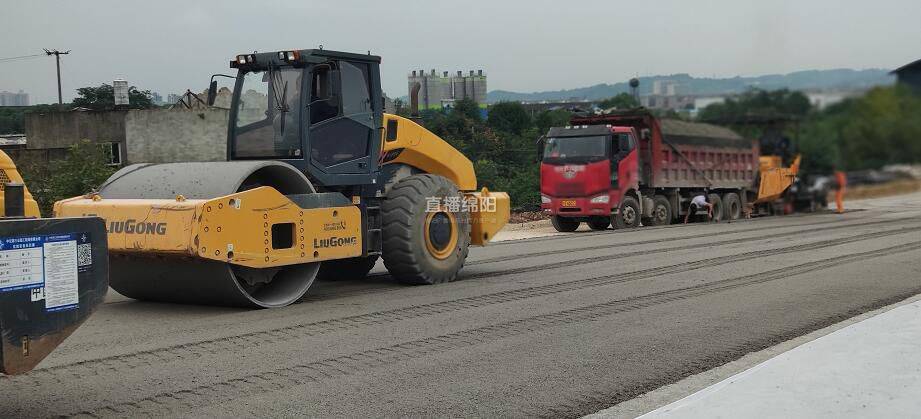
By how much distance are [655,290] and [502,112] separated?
23.4m

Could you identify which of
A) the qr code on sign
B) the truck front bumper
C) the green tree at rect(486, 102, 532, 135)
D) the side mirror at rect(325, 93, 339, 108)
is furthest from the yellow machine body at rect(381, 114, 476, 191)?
the green tree at rect(486, 102, 532, 135)

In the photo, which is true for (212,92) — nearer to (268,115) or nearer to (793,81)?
(268,115)

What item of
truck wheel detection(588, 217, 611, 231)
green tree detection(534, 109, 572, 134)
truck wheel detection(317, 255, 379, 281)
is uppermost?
green tree detection(534, 109, 572, 134)

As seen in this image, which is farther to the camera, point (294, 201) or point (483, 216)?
point (483, 216)

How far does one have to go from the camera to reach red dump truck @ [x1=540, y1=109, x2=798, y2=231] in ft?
73.6

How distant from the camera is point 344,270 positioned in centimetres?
1216

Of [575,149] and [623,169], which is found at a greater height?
[575,149]

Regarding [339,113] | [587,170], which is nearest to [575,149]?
[587,170]

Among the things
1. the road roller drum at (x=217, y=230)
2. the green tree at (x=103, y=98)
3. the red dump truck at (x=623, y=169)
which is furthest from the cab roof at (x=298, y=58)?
the green tree at (x=103, y=98)

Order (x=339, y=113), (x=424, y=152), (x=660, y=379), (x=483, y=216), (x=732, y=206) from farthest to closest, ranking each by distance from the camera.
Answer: (x=732, y=206), (x=483, y=216), (x=424, y=152), (x=339, y=113), (x=660, y=379)

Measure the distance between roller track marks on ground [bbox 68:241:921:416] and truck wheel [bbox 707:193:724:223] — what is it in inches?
635

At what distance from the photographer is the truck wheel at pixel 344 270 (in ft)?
39.6

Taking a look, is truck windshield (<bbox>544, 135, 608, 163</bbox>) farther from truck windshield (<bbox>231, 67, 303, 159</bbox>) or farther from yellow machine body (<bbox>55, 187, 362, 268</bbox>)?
yellow machine body (<bbox>55, 187, 362, 268</bbox>)

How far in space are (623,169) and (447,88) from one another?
4.77 m
